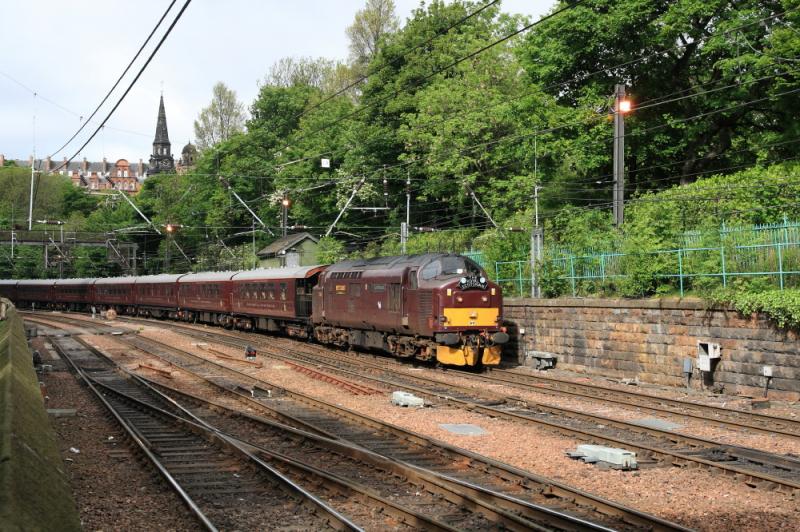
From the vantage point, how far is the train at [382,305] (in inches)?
837

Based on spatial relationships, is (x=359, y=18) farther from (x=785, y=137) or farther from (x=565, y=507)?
(x=565, y=507)

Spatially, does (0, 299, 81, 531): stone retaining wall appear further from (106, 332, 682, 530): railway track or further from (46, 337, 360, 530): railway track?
(106, 332, 682, 530): railway track

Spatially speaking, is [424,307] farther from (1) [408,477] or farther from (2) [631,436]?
(1) [408,477]

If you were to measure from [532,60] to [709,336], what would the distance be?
21971 mm

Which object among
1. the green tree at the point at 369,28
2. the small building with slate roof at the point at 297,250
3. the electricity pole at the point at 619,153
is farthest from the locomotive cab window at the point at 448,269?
the green tree at the point at 369,28

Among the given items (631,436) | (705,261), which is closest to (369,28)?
(705,261)

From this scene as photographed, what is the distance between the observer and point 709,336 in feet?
58.9

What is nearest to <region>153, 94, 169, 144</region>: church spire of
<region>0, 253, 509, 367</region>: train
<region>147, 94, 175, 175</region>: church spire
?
<region>147, 94, 175, 175</region>: church spire

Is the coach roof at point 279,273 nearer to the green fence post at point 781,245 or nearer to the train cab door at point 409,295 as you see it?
the train cab door at point 409,295

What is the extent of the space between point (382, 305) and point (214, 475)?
43.0ft

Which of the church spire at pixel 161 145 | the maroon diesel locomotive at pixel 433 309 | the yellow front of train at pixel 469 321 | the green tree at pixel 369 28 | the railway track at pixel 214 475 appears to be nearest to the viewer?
the railway track at pixel 214 475

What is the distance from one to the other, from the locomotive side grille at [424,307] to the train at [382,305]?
3cm

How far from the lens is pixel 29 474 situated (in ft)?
20.1

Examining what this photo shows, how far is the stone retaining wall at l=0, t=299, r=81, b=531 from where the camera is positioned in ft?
16.6
